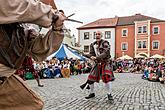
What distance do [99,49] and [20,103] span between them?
211 inches

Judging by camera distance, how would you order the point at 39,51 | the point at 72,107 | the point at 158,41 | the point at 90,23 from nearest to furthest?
the point at 39,51 < the point at 72,107 < the point at 158,41 < the point at 90,23

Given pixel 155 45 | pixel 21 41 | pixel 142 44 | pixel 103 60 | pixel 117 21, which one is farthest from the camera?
pixel 117 21

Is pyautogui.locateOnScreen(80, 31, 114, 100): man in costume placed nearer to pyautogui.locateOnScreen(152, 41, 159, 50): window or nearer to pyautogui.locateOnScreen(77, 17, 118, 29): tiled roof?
pyautogui.locateOnScreen(152, 41, 159, 50): window

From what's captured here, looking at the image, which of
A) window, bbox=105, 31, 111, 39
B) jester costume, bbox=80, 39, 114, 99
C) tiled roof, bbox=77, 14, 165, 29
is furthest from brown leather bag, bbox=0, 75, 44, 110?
window, bbox=105, 31, 111, 39

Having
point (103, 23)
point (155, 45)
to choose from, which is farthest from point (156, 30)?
point (103, 23)

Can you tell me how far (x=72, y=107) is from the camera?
21.3 ft

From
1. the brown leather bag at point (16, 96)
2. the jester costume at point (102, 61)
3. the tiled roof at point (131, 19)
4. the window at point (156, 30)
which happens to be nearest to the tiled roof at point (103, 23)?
the tiled roof at point (131, 19)

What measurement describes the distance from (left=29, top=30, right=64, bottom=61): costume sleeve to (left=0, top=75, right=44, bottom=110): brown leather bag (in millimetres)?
259

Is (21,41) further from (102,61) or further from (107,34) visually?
(107,34)

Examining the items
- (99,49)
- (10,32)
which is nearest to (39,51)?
(10,32)

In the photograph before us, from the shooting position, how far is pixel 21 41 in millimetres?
2248

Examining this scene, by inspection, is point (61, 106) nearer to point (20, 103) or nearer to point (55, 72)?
point (20, 103)

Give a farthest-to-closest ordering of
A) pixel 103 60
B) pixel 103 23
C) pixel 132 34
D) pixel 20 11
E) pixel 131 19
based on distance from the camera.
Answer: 1. pixel 103 23
2. pixel 131 19
3. pixel 132 34
4. pixel 103 60
5. pixel 20 11

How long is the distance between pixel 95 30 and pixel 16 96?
58.9 m
